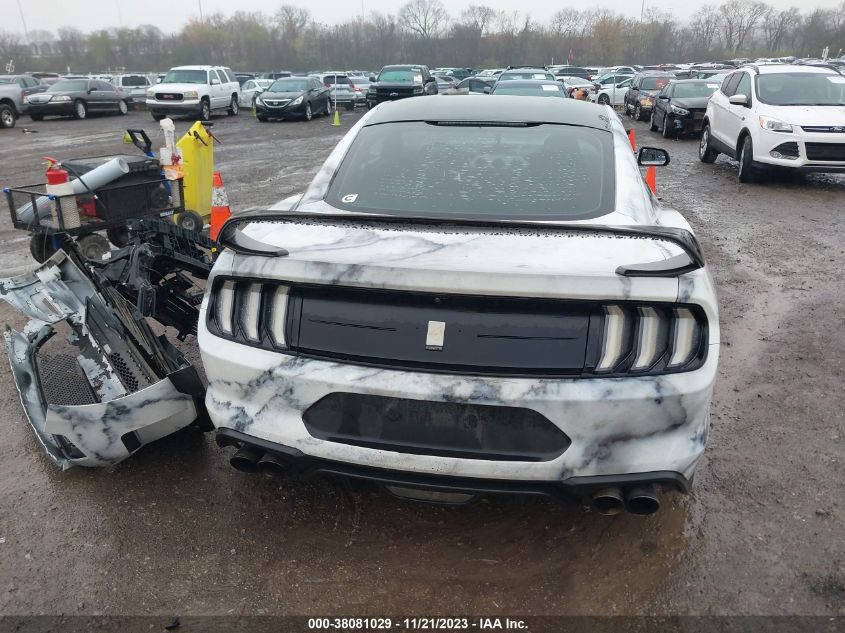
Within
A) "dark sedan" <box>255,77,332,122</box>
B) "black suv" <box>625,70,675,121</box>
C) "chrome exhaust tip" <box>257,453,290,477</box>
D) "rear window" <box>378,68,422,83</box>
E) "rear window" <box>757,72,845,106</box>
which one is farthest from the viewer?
"rear window" <box>378,68,422,83</box>

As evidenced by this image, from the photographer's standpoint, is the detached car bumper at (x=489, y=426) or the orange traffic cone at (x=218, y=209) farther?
the orange traffic cone at (x=218, y=209)

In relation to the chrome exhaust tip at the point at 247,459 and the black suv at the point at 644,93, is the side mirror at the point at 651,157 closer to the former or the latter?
the chrome exhaust tip at the point at 247,459

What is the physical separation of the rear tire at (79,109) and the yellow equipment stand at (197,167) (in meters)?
20.0

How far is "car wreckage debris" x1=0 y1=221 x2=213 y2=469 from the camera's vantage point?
2.80 metres

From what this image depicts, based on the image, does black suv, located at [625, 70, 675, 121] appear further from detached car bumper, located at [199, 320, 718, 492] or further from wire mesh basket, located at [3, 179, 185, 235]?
detached car bumper, located at [199, 320, 718, 492]

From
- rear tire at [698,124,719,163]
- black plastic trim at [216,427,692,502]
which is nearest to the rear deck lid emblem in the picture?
black plastic trim at [216,427,692,502]

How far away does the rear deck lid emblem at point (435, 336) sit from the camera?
2135 mm

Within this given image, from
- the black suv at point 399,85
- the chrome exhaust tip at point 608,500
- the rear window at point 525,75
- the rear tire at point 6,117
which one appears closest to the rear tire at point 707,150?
the rear window at point 525,75

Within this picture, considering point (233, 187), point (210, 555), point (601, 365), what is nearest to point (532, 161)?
point (601, 365)

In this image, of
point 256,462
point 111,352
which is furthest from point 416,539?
point 111,352

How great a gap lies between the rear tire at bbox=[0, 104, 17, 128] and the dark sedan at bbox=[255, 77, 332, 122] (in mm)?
7811

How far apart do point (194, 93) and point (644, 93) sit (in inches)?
584

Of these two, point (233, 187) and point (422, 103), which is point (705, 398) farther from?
point (233, 187)

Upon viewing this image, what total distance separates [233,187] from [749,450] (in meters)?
8.91
